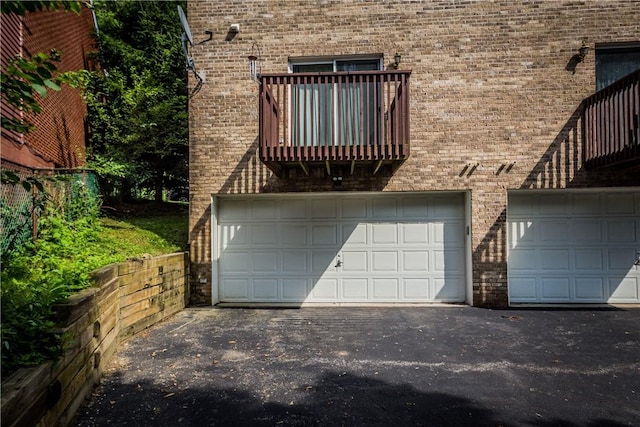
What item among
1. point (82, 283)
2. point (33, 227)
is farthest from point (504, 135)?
point (33, 227)

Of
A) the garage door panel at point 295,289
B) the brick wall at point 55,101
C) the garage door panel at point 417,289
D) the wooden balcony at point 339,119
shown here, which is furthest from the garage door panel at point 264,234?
the brick wall at point 55,101

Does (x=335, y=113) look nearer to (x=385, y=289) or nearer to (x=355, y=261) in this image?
(x=355, y=261)

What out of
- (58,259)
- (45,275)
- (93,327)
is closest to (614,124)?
(93,327)

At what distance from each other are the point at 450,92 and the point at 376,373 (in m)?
5.59

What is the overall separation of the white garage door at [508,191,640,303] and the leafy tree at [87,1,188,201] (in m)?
9.18

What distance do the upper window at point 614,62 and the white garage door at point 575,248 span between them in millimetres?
2319

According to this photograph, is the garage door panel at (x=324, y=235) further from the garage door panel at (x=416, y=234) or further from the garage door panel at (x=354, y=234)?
the garage door panel at (x=416, y=234)

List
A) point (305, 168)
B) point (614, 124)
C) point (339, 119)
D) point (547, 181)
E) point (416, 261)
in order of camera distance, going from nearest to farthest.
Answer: point (339, 119), point (614, 124), point (305, 168), point (547, 181), point (416, 261)

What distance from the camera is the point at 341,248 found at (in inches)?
285

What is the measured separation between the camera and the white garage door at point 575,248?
701 centimetres

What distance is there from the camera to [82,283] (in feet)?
12.0

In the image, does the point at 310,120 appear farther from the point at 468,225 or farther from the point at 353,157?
the point at 468,225

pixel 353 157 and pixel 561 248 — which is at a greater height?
pixel 353 157

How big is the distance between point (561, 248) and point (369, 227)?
156 inches
